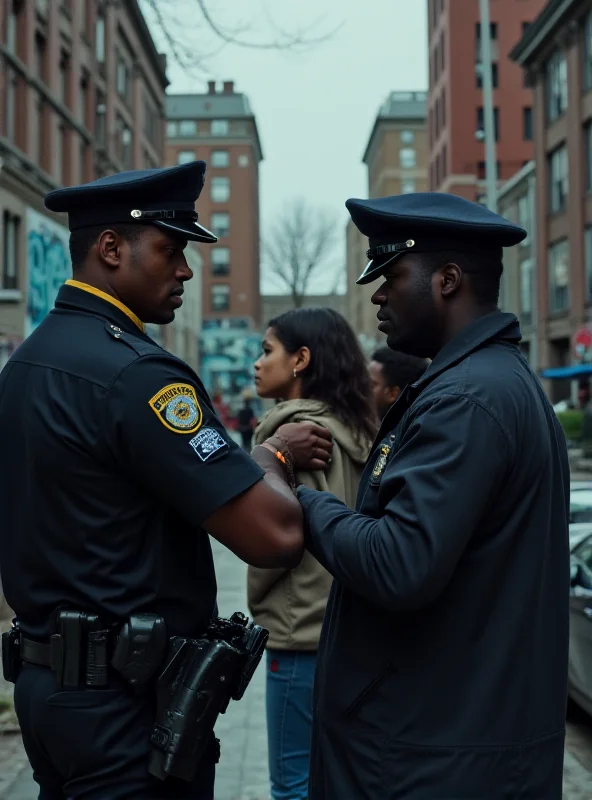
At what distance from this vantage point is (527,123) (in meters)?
58.2

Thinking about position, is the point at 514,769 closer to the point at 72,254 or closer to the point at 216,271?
the point at 72,254

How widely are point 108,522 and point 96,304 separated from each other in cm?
51

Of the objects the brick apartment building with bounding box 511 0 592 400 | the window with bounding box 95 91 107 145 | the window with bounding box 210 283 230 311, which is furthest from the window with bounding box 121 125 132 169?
the window with bounding box 210 283 230 311

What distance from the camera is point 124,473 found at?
87.6 inches

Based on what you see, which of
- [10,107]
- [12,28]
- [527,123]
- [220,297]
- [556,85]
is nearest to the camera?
[12,28]

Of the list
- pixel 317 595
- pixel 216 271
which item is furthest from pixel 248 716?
pixel 216 271

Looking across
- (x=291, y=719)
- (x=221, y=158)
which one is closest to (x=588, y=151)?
(x=291, y=719)

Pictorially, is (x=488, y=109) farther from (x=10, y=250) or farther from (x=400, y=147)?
(x=400, y=147)

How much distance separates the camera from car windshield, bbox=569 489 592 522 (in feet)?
27.6

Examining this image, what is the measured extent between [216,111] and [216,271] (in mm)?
14269

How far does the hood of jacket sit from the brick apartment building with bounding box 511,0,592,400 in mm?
32521

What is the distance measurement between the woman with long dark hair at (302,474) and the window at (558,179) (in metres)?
36.2

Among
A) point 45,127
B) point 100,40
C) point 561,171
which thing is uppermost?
point 100,40

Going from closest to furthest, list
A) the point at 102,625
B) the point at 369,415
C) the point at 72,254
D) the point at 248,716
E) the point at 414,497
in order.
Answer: the point at 414,497 → the point at 102,625 → the point at 72,254 → the point at 369,415 → the point at 248,716
